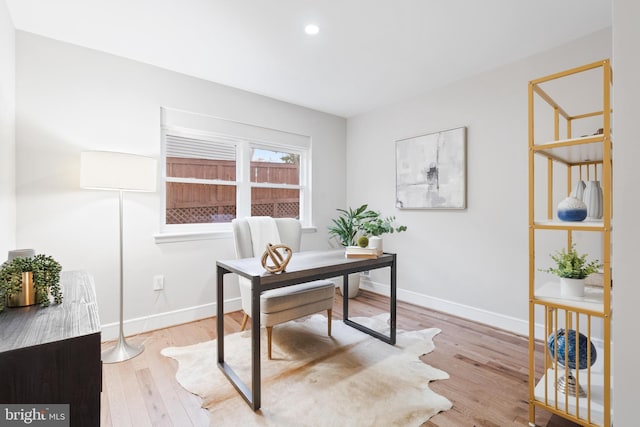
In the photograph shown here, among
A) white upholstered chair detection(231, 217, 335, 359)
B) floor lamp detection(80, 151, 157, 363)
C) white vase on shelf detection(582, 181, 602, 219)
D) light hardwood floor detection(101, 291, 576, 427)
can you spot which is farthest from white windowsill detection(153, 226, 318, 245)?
white vase on shelf detection(582, 181, 602, 219)

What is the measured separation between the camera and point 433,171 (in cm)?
321

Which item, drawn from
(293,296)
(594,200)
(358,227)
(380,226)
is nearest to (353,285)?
(358,227)

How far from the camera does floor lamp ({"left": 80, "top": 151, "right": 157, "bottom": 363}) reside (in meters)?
2.05

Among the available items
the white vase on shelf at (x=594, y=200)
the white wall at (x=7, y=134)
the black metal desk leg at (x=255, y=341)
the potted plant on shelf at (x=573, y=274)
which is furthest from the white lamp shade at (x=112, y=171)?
the white vase on shelf at (x=594, y=200)

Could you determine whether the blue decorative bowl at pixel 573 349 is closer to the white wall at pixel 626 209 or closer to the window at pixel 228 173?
the white wall at pixel 626 209

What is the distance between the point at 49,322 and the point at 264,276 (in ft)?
2.85

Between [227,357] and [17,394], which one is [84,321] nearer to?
[17,394]

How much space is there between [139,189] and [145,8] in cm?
120

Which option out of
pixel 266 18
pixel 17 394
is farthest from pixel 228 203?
pixel 17 394

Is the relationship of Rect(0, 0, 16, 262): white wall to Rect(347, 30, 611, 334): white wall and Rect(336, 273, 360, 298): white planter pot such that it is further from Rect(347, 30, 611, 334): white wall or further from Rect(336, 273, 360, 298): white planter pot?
Rect(347, 30, 611, 334): white wall

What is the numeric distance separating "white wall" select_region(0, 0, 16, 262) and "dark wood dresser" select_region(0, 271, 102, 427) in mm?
1220

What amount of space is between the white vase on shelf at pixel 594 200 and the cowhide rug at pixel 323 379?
1296mm

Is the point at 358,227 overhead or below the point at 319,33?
below

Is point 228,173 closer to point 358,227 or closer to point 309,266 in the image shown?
point 358,227
